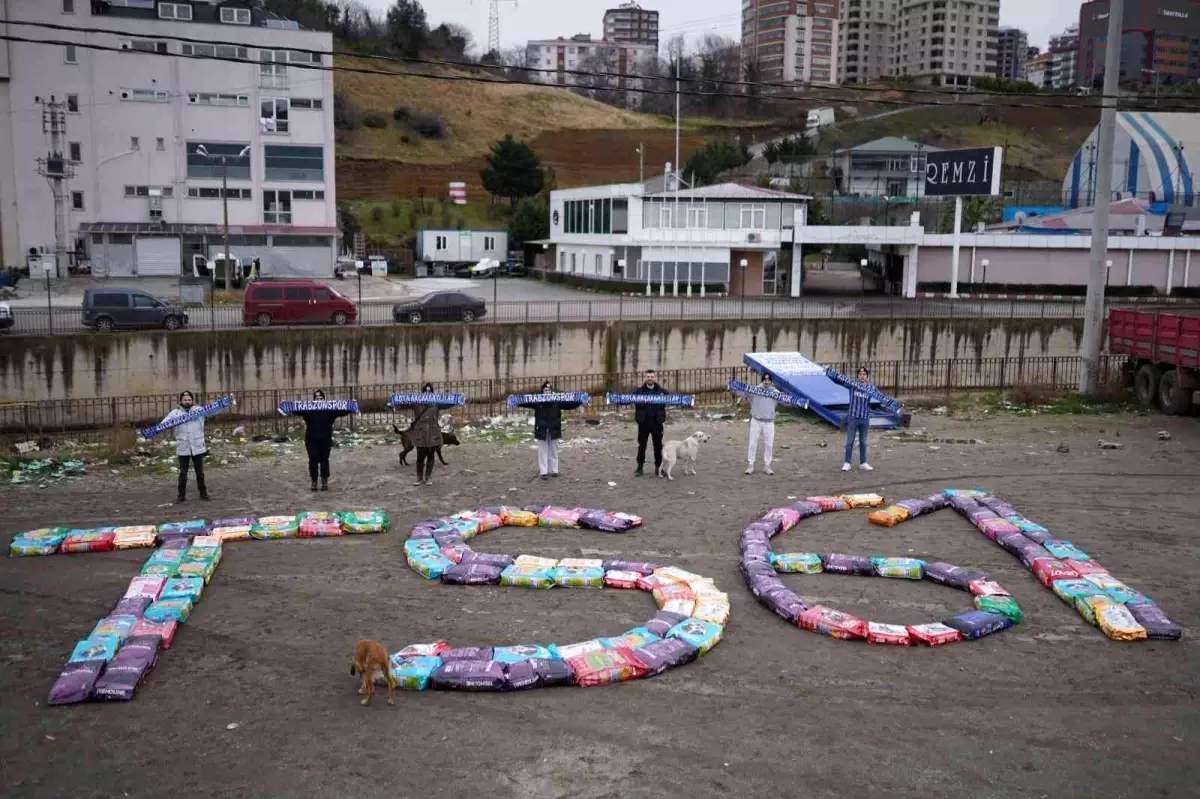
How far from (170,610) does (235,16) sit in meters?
51.3

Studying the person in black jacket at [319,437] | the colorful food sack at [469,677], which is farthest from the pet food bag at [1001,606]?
the person in black jacket at [319,437]

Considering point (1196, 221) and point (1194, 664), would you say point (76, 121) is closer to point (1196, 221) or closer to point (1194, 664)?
point (1194, 664)

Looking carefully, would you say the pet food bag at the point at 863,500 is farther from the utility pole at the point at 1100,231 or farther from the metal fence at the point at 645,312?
the metal fence at the point at 645,312

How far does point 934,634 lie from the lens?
10617 millimetres

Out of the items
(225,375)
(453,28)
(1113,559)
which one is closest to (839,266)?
(225,375)

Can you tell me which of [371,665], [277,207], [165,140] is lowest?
[371,665]

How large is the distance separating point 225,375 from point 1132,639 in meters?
25.0

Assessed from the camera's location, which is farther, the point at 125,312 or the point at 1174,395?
the point at 125,312

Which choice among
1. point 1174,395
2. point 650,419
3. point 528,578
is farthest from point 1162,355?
point 528,578

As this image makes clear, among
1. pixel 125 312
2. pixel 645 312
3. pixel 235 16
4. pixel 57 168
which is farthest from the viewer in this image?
pixel 235 16

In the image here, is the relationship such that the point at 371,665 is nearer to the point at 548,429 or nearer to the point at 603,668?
the point at 603,668

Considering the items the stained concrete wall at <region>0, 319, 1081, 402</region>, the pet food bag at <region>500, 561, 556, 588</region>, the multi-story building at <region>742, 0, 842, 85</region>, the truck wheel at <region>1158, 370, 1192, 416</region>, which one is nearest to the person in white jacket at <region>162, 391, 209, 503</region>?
the pet food bag at <region>500, 561, 556, 588</region>

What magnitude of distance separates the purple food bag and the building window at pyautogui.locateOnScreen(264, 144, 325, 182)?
49953 millimetres

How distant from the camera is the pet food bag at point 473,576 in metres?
12.5
